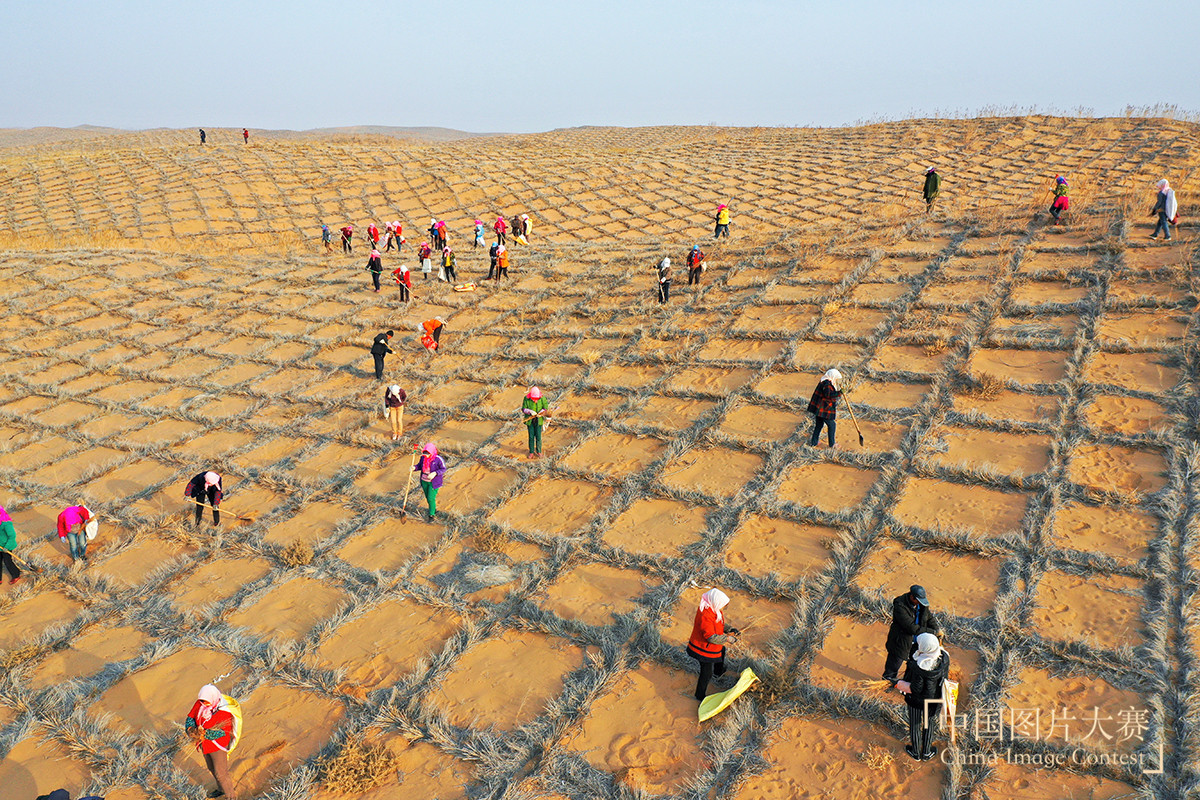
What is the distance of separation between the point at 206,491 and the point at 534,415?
16.7 ft

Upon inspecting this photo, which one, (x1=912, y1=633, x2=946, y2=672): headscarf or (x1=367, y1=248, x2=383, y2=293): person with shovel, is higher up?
(x1=367, y1=248, x2=383, y2=293): person with shovel

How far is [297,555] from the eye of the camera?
9086mm

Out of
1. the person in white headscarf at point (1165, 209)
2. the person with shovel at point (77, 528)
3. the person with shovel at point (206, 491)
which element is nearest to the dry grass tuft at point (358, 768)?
the person with shovel at point (206, 491)

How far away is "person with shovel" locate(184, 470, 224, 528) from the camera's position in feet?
32.0

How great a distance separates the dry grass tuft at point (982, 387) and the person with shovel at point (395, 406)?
378 inches

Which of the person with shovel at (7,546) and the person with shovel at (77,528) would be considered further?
the person with shovel at (77,528)

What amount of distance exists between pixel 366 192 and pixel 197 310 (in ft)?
49.6

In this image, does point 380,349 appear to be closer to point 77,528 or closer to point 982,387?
point 77,528

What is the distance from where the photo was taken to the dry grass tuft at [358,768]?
5.86 meters

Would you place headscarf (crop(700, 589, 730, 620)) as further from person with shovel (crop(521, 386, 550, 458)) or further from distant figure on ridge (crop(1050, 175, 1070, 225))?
distant figure on ridge (crop(1050, 175, 1070, 225))

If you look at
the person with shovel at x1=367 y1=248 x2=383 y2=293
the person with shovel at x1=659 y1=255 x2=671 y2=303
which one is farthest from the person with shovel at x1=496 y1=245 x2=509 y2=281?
the person with shovel at x1=659 y1=255 x2=671 y2=303

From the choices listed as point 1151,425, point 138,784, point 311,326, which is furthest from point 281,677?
point 311,326

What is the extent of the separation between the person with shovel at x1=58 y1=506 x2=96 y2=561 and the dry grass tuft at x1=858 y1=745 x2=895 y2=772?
34.0 feet

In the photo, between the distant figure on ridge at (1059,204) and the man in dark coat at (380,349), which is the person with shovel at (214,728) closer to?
the man in dark coat at (380,349)
